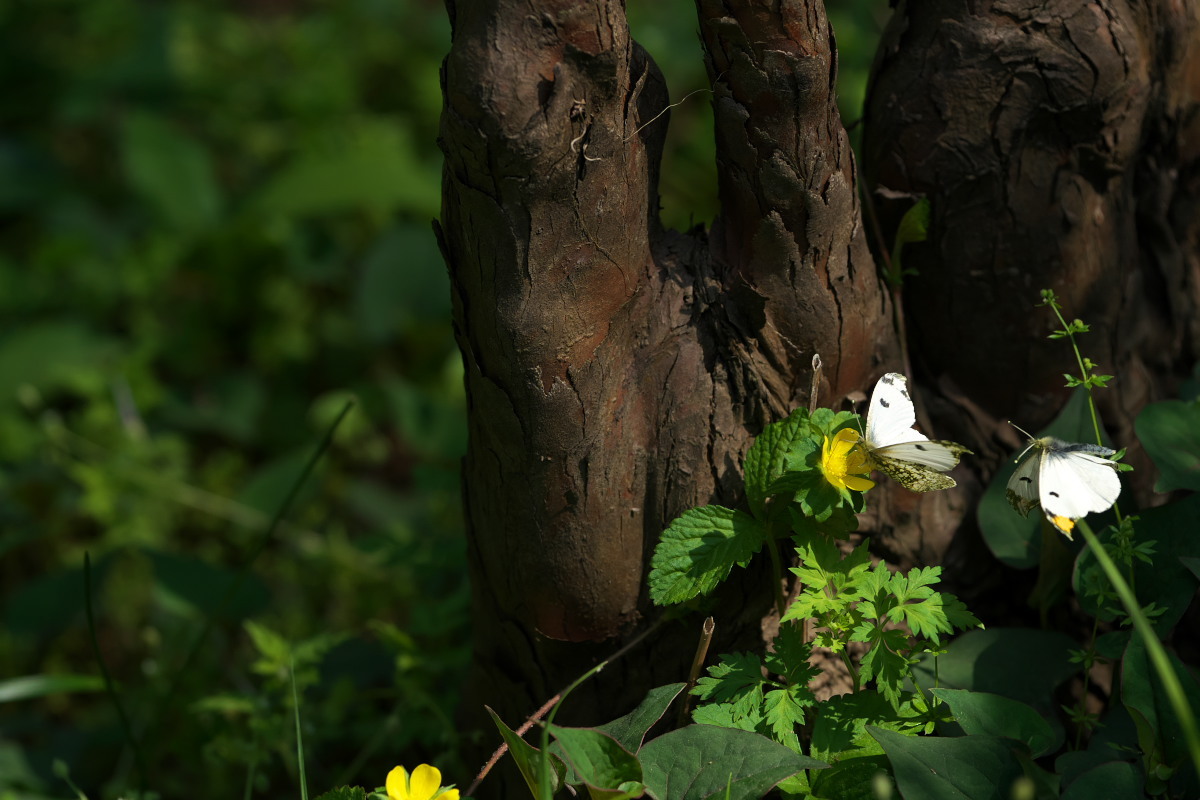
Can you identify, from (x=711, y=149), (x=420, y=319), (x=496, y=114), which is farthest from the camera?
(x=711, y=149)

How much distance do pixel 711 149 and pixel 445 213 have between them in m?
1.77

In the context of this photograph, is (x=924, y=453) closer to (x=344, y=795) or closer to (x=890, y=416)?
(x=890, y=416)

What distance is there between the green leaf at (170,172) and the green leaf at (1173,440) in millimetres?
2300

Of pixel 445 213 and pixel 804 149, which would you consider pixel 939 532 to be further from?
pixel 445 213

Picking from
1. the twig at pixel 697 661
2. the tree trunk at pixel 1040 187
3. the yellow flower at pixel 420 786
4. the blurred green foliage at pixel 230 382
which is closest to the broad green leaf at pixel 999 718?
the twig at pixel 697 661

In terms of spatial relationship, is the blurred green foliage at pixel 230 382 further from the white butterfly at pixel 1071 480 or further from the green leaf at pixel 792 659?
the white butterfly at pixel 1071 480

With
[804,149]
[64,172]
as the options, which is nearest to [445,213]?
[804,149]

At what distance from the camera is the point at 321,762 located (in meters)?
1.52

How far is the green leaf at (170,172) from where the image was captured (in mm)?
2631

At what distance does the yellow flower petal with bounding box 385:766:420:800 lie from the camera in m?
0.94

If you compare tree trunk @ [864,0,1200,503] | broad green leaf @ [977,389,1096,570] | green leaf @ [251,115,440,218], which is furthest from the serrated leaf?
green leaf @ [251,115,440,218]

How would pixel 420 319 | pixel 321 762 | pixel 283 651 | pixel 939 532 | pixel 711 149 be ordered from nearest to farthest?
pixel 939 532
pixel 283 651
pixel 321 762
pixel 420 319
pixel 711 149

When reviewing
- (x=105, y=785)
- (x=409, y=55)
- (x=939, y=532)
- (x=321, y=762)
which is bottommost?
(x=105, y=785)

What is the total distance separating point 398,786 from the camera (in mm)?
956
